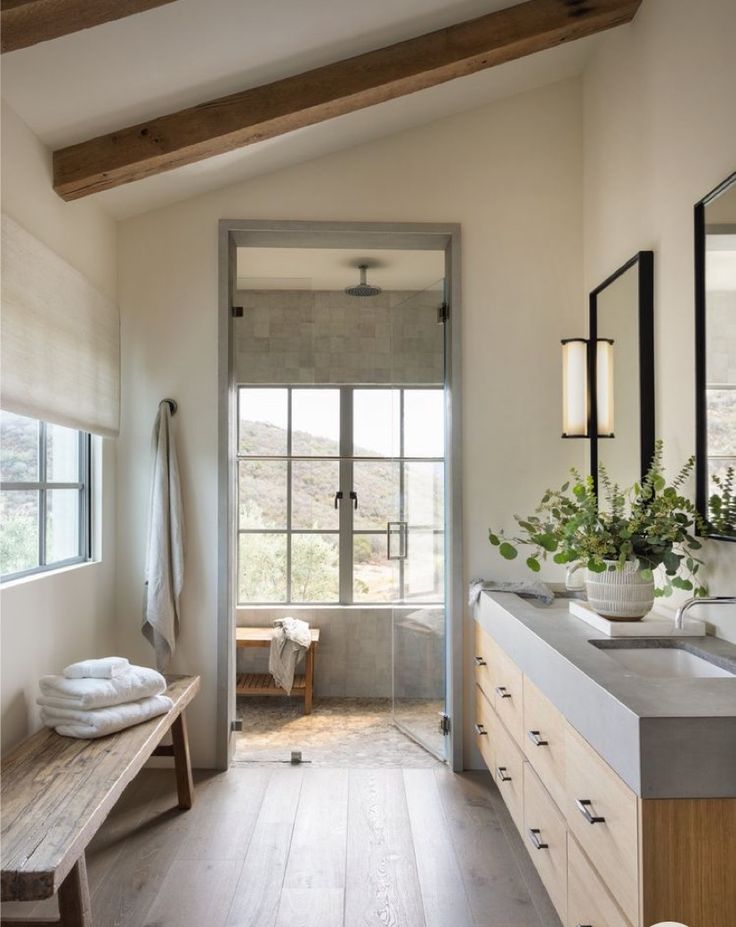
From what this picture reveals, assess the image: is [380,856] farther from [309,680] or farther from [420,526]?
[309,680]

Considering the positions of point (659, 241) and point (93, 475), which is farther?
point (93, 475)

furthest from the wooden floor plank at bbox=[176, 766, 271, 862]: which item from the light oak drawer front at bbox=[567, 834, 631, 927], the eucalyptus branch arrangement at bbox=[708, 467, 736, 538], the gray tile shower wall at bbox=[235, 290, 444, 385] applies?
the gray tile shower wall at bbox=[235, 290, 444, 385]

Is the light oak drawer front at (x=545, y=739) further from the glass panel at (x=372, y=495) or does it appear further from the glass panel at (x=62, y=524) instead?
the glass panel at (x=372, y=495)

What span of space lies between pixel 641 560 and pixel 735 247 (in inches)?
36.7

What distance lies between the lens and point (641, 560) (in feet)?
7.64

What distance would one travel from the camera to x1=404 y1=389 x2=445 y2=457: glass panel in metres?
3.64

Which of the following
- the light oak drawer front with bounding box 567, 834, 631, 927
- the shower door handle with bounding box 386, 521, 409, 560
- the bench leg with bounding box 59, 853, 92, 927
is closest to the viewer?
the light oak drawer front with bounding box 567, 834, 631, 927

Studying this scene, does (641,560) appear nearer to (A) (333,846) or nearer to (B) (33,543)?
(A) (333,846)

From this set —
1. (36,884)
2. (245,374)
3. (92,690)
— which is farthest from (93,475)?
(36,884)

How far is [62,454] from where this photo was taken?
9.88ft

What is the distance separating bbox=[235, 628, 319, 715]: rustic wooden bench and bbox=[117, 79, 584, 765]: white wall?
905 mm

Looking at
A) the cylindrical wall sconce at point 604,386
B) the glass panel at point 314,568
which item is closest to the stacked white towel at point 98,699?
the cylindrical wall sconce at point 604,386

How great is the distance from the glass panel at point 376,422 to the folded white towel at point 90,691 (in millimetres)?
1903

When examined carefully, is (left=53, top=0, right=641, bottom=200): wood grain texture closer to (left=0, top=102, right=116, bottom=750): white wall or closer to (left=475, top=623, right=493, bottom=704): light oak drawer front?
(left=0, top=102, right=116, bottom=750): white wall
